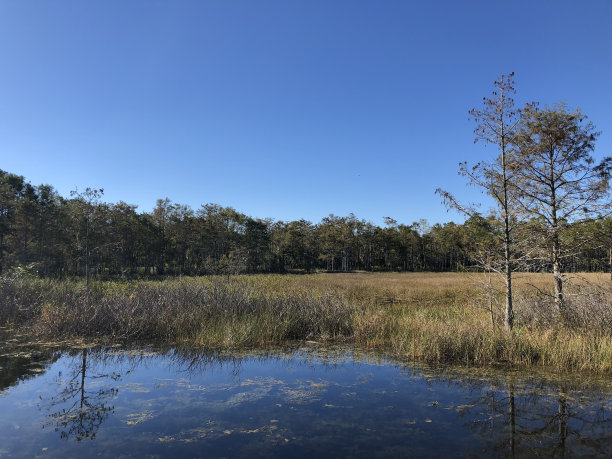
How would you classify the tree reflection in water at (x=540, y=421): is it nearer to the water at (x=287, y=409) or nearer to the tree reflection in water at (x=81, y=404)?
the water at (x=287, y=409)

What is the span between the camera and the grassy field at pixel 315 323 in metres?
Answer: 8.50

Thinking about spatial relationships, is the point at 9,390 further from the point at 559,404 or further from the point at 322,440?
the point at 559,404

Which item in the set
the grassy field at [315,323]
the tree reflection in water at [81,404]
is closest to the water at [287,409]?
the tree reflection in water at [81,404]

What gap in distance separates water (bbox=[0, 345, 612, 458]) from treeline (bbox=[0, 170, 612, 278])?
3.86 metres

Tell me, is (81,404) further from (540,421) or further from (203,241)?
(203,241)

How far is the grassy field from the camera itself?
→ 8500 mm

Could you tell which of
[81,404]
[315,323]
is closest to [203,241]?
[315,323]

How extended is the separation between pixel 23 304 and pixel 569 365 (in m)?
15.7

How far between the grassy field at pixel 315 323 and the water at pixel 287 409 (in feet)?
3.04

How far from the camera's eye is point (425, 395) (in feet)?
21.7

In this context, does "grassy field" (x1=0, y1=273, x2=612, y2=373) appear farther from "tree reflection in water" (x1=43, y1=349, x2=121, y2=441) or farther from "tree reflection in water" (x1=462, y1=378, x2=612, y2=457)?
"tree reflection in water" (x1=43, y1=349, x2=121, y2=441)

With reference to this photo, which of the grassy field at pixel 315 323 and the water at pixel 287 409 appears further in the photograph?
the grassy field at pixel 315 323

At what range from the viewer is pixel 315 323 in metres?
11.7

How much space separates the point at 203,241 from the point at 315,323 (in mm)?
42527
